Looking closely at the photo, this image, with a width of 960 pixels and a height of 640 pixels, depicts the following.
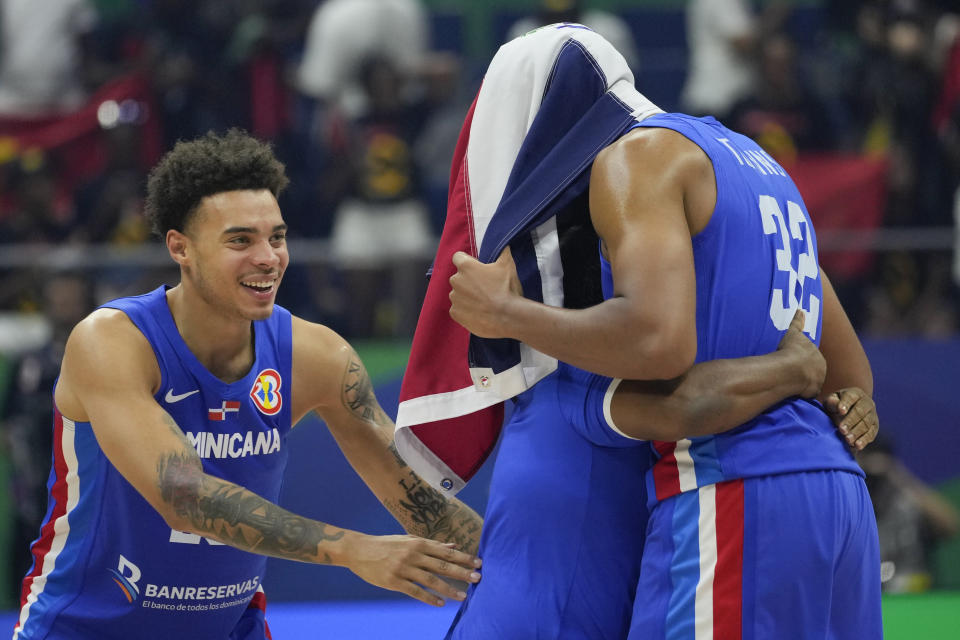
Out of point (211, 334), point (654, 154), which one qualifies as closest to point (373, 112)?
point (211, 334)

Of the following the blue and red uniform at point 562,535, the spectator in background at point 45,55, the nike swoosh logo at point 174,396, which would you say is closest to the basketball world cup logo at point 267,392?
the nike swoosh logo at point 174,396

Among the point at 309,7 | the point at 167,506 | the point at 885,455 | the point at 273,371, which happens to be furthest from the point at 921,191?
the point at 167,506

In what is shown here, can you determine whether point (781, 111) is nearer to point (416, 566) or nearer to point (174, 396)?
point (174, 396)

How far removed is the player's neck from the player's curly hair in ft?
0.67

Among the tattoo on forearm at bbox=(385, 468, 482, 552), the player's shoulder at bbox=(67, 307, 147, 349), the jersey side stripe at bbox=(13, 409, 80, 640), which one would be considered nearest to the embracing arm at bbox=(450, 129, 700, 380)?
the tattoo on forearm at bbox=(385, 468, 482, 552)

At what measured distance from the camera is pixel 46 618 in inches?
125

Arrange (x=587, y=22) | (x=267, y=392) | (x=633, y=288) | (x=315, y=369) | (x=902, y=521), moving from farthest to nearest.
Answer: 1. (x=587, y=22)
2. (x=902, y=521)
3. (x=315, y=369)
4. (x=267, y=392)
5. (x=633, y=288)

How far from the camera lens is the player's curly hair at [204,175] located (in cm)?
322

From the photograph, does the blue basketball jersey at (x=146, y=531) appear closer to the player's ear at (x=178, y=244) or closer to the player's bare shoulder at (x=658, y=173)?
the player's ear at (x=178, y=244)

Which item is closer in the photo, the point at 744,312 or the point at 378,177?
the point at 744,312

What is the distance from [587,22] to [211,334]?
507cm

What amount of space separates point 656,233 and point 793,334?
405 mm

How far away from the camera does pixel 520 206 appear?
2551 millimetres

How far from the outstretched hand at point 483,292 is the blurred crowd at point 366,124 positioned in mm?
3686
